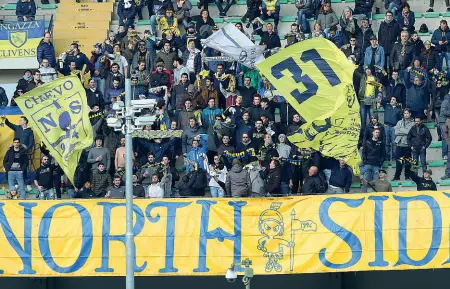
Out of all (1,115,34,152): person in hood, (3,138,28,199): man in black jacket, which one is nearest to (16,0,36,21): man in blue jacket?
(1,115,34,152): person in hood

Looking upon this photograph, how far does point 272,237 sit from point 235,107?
15.7 ft

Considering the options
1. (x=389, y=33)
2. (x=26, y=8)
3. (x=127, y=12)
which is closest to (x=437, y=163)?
(x=389, y=33)

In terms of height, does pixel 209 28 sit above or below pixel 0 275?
above

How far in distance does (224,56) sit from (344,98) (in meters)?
6.47

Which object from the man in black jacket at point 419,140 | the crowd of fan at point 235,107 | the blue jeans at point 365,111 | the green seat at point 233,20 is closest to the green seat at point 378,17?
the crowd of fan at point 235,107

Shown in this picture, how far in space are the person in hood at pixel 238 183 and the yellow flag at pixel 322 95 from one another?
134cm

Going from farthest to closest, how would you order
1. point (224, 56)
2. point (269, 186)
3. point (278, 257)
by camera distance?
1. point (224, 56)
2. point (269, 186)
3. point (278, 257)

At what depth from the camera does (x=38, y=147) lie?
34.4 m

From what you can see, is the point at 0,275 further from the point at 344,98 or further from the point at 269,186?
the point at 344,98

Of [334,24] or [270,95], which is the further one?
[334,24]

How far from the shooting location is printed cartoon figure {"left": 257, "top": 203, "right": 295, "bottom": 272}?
95.0 feet

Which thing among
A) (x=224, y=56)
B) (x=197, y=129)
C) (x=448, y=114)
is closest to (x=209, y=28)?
(x=224, y=56)

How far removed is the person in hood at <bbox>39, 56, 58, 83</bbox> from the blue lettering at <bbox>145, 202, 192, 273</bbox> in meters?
6.97

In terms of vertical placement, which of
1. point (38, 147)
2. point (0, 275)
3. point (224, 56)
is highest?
point (224, 56)
